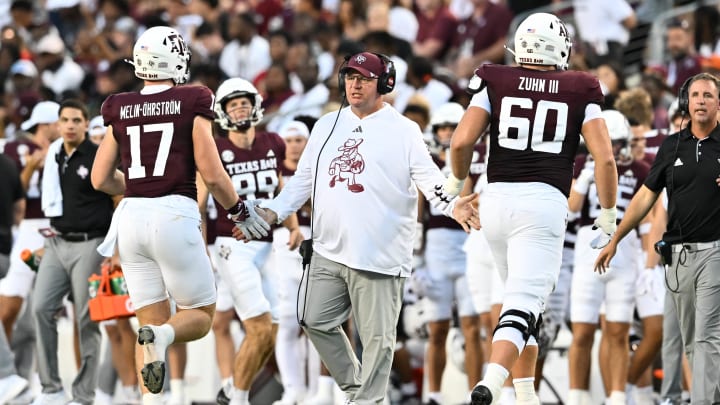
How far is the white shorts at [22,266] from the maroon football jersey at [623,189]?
189 inches

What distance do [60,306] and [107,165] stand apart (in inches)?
112

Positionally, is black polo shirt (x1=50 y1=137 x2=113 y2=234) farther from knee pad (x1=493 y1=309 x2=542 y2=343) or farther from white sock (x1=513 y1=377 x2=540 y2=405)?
knee pad (x1=493 y1=309 x2=542 y2=343)

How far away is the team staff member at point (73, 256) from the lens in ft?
37.9

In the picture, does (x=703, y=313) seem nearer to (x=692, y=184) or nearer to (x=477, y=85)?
(x=692, y=184)

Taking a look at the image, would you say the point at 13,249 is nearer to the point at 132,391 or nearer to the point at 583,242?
the point at 132,391

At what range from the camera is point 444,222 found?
12.6 m

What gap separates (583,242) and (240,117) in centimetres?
292

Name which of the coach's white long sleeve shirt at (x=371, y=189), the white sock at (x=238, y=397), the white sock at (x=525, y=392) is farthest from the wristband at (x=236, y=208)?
the white sock at (x=238, y=397)

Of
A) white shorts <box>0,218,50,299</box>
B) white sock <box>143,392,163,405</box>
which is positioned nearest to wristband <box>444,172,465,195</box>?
white sock <box>143,392,163,405</box>

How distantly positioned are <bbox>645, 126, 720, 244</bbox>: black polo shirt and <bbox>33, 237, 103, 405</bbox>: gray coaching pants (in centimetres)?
459

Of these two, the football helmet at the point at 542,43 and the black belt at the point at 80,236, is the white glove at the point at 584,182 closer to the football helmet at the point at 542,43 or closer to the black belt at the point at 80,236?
the football helmet at the point at 542,43

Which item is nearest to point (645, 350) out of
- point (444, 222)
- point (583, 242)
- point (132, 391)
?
point (583, 242)

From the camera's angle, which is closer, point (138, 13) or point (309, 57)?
point (309, 57)

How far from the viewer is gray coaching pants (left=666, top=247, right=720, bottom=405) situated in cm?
949
